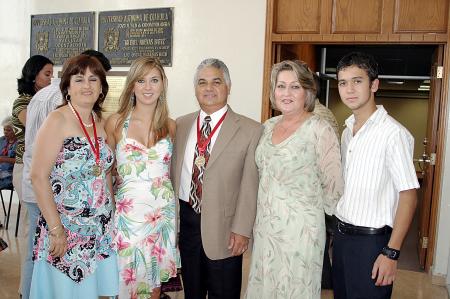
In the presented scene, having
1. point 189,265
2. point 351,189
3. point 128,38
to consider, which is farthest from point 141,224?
point 128,38

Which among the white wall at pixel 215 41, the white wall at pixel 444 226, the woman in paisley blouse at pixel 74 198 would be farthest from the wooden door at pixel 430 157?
the woman in paisley blouse at pixel 74 198

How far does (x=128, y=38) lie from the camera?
16.3ft

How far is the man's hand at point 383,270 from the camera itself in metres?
1.80

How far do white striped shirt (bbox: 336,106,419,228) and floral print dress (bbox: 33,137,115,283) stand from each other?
1134 mm

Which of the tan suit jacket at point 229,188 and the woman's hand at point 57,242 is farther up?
the tan suit jacket at point 229,188

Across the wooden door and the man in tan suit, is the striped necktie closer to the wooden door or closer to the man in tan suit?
the man in tan suit

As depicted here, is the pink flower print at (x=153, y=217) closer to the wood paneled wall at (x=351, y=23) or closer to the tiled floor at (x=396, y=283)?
the tiled floor at (x=396, y=283)

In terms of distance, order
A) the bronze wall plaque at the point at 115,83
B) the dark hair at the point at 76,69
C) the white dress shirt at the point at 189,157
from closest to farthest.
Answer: the dark hair at the point at 76,69 → the white dress shirt at the point at 189,157 → the bronze wall plaque at the point at 115,83

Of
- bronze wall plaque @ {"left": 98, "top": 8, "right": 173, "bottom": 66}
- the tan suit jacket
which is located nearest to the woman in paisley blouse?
the tan suit jacket

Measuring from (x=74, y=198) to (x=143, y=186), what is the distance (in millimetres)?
327

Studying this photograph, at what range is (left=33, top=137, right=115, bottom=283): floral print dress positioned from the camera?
194cm

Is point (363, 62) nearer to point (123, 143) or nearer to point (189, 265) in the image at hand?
point (123, 143)

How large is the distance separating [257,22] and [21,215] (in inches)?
140

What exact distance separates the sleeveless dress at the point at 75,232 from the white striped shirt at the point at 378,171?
1143mm
